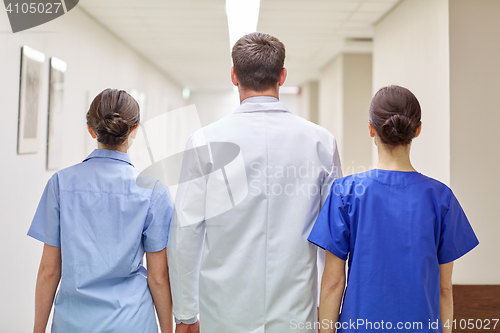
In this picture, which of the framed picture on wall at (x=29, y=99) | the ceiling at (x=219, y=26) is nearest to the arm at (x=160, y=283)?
the framed picture on wall at (x=29, y=99)

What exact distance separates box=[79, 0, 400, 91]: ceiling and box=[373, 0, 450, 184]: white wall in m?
0.32

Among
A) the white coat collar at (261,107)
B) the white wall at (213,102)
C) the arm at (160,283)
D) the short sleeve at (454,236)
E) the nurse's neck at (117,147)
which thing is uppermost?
the white wall at (213,102)

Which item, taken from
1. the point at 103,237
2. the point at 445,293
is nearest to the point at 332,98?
the point at 445,293

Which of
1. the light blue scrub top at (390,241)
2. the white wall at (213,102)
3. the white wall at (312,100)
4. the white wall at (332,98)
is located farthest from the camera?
the white wall at (213,102)

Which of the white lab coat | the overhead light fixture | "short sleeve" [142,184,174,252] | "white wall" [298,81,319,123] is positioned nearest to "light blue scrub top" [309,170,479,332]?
the white lab coat

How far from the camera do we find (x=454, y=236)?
1.29 meters

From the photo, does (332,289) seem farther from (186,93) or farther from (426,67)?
(186,93)

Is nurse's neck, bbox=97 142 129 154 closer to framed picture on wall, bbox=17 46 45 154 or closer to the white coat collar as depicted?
the white coat collar

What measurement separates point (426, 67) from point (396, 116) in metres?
2.50

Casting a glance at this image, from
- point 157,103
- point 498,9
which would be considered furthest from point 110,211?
point 157,103

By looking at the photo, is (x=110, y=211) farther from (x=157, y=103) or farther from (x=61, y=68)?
(x=157, y=103)

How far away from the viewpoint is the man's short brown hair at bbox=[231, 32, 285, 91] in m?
1.35

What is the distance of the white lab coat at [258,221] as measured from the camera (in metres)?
1.32

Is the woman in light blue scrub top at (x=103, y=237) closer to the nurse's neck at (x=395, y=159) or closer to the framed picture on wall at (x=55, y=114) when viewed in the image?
the nurse's neck at (x=395, y=159)
